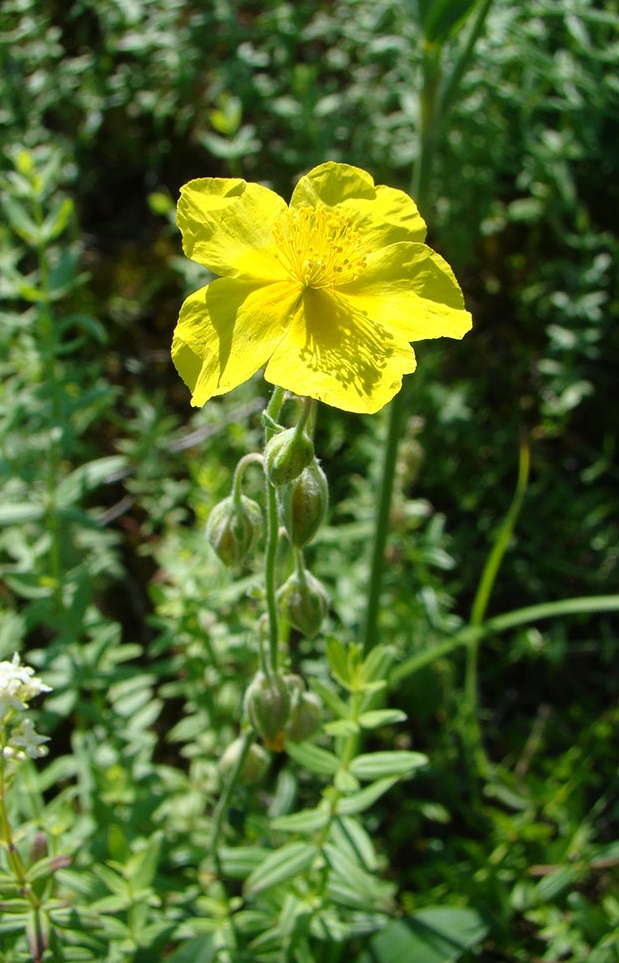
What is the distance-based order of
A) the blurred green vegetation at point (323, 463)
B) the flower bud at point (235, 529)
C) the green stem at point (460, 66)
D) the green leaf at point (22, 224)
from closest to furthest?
1. the flower bud at point (235, 529)
2. the green stem at point (460, 66)
3. the blurred green vegetation at point (323, 463)
4. the green leaf at point (22, 224)

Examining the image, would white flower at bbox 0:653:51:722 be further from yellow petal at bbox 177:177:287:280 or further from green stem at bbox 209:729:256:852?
yellow petal at bbox 177:177:287:280

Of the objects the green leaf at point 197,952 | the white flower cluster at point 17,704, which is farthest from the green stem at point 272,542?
the green leaf at point 197,952

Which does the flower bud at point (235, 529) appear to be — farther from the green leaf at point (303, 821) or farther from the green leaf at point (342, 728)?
the green leaf at point (303, 821)

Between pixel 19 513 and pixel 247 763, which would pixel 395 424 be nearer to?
pixel 247 763

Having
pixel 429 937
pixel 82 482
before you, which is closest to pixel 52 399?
pixel 82 482

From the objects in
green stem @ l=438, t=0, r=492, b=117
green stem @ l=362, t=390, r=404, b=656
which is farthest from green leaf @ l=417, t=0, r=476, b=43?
green stem @ l=362, t=390, r=404, b=656

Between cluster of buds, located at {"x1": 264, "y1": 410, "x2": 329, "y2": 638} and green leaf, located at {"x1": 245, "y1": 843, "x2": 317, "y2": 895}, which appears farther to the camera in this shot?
green leaf, located at {"x1": 245, "y1": 843, "x2": 317, "y2": 895}

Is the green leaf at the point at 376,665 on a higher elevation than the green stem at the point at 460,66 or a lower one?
lower

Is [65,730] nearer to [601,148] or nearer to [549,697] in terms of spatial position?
[549,697]
